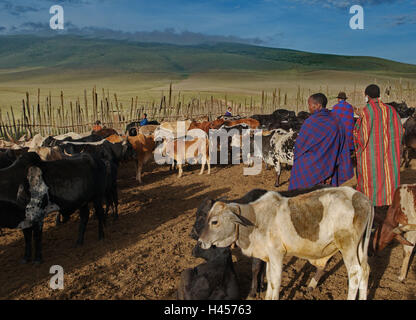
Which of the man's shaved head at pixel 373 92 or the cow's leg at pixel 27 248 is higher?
the man's shaved head at pixel 373 92

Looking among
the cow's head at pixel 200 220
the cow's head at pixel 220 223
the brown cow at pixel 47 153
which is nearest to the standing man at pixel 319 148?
the cow's head at pixel 200 220

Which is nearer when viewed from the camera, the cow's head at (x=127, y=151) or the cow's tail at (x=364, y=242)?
the cow's tail at (x=364, y=242)

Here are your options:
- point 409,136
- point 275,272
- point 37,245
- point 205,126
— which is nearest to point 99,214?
point 37,245

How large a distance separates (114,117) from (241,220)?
16329 millimetres

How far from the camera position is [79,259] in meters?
5.30

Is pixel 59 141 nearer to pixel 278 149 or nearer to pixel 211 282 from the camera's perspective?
pixel 278 149

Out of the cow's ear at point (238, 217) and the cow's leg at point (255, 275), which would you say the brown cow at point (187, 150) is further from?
the cow's ear at point (238, 217)

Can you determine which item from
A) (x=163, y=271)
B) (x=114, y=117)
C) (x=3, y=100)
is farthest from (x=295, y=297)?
(x=3, y=100)

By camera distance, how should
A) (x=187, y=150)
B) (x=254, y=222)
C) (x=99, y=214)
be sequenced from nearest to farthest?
(x=254, y=222)
(x=99, y=214)
(x=187, y=150)

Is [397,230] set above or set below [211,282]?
above

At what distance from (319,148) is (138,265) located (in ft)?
10.3

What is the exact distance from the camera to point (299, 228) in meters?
3.41

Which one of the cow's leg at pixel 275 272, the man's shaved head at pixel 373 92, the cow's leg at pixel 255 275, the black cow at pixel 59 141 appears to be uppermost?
the man's shaved head at pixel 373 92

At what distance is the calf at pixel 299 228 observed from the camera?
3385 mm
